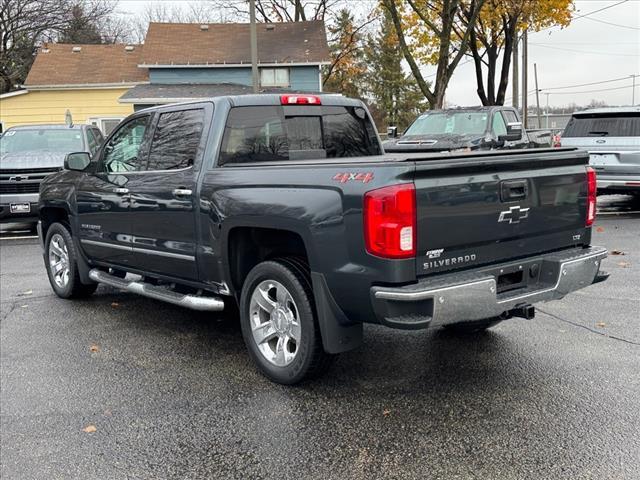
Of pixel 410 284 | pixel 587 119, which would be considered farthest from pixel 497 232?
pixel 587 119

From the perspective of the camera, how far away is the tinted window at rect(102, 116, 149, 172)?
563 centimetres

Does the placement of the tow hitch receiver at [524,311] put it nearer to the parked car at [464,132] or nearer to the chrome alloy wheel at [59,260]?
the chrome alloy wheel at [59,260]

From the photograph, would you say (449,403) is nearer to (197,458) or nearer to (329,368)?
(329,368)

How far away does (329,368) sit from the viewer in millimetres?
4324

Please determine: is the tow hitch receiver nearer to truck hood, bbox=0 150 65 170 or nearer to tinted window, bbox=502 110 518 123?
truck hood, bbox=0 150 65 170

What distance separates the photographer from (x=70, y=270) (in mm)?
6664

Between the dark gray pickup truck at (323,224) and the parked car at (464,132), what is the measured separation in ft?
23.6

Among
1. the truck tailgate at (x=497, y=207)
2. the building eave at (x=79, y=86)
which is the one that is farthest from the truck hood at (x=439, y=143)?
the building eave at (x=79, y=86)

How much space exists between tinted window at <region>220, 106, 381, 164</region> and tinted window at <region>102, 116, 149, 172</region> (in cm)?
110

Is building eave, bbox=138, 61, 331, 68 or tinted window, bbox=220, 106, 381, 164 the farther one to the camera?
building eave, bbox=138, 61, 331, 68

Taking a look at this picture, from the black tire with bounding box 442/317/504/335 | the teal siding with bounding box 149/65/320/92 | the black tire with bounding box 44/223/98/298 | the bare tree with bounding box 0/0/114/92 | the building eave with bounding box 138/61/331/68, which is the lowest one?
the black tire with bounding box 442/317/504/335

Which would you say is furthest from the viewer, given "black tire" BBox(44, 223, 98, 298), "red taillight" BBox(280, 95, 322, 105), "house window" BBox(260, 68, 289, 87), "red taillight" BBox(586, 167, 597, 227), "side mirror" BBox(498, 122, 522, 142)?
"house window" BBox(260, 68, 289, 87)

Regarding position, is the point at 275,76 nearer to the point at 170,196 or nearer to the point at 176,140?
the point at 176,140

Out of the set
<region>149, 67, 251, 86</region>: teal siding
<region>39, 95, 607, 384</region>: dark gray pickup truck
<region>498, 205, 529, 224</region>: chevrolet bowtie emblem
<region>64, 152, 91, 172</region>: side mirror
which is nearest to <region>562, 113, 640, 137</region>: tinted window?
<region>39, 95, 607, 384</region>: dark gray pickup truck
